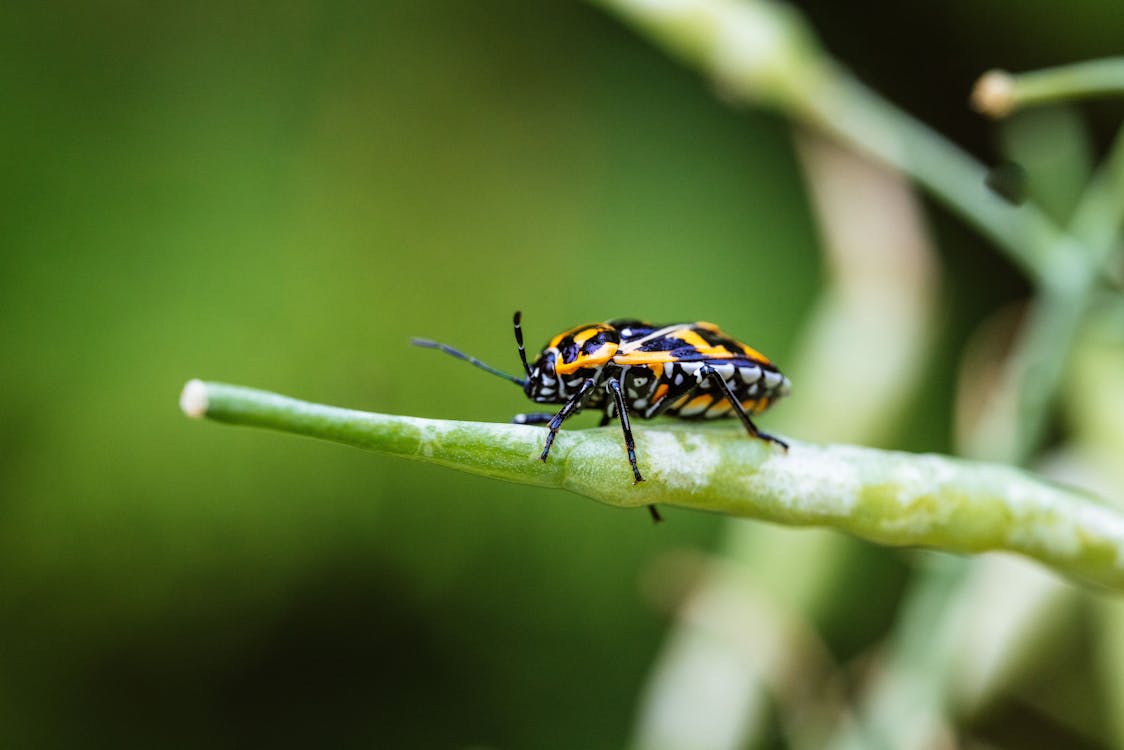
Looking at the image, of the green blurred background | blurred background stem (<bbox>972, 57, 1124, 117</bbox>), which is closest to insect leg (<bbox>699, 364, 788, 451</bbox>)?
blurred background stem (<bbox>972, 57, 1124, 117</bbox>)

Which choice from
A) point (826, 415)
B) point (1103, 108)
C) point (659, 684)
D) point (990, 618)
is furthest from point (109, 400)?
point (1103, 108)

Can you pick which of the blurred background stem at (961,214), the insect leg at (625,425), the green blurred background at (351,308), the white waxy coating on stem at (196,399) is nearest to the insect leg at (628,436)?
the insect leg at (625,425)

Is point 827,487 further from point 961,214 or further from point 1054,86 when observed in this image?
point 961,214

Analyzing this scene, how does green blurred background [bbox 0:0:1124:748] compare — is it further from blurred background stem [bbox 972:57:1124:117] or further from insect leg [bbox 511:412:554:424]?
blurred background stem [bbox 972:57:1124:117]

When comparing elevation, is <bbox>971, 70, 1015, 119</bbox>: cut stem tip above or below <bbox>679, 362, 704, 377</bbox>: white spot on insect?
above

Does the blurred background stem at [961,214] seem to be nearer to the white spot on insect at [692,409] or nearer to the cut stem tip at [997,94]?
the cut stem tip at [997,94]

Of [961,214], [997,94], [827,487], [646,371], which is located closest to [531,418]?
[646,371]
